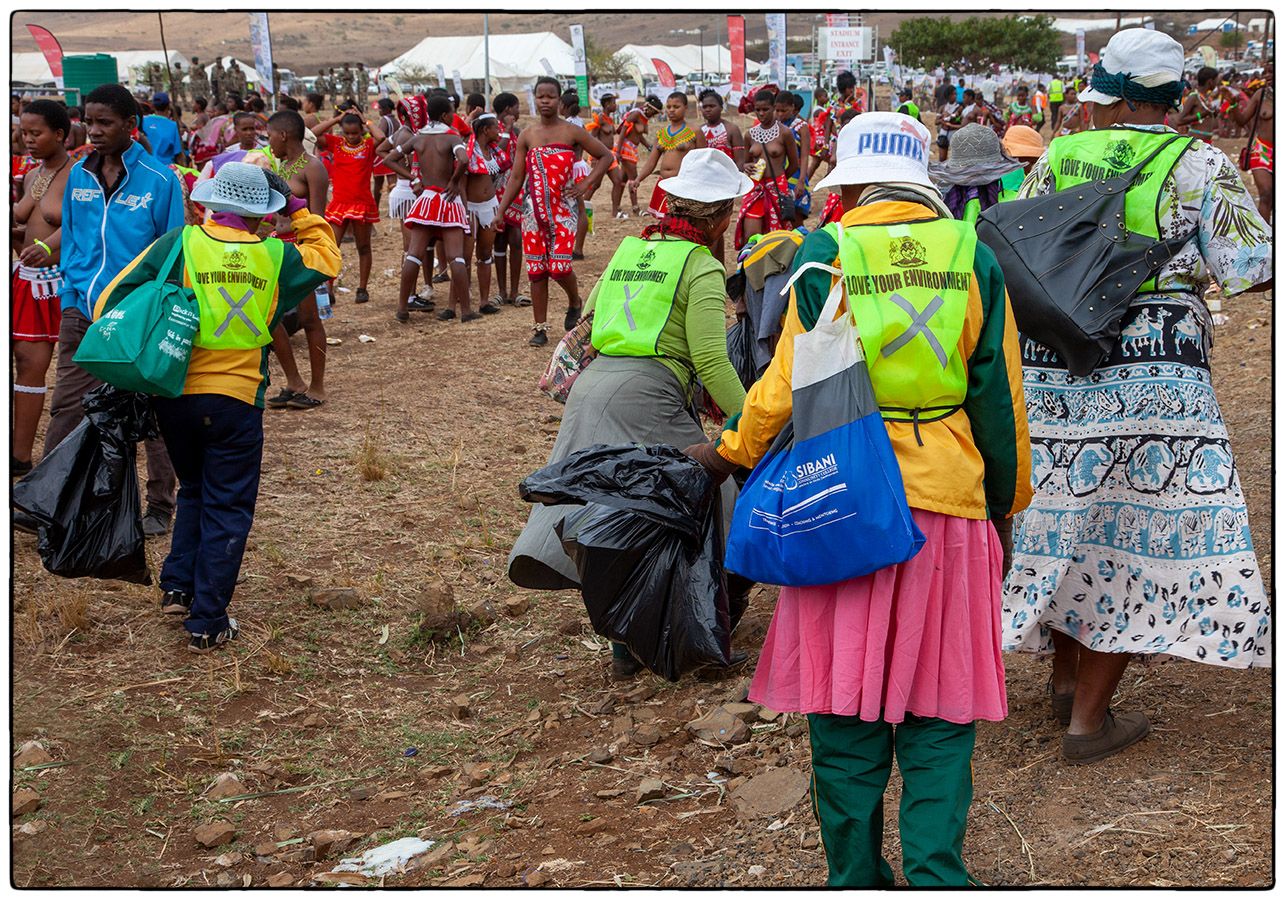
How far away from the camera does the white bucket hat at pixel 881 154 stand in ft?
9.26

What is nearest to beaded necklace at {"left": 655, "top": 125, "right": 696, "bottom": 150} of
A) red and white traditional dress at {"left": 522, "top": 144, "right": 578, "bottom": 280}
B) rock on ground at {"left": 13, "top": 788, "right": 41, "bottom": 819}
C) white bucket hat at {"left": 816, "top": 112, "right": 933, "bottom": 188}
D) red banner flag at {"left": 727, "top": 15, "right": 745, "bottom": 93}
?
red and white traditional dress at {"left": 522, "top": 144, "right": 578, "bottom": 280}

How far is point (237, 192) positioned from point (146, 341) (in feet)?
2.24

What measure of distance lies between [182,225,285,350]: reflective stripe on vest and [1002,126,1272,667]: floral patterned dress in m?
2.72

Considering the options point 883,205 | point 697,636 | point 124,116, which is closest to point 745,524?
point 883,205

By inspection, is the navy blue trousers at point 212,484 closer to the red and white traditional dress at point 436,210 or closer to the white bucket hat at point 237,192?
the white bucket hat at point 237,192

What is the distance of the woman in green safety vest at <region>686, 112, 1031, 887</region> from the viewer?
2.70m

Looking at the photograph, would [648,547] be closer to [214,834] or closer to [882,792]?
[882,792]

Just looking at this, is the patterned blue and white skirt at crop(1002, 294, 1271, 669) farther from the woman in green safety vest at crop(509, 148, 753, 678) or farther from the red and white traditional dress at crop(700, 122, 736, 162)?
the red and white traditional dress at crop(700, 122, 736, 162)

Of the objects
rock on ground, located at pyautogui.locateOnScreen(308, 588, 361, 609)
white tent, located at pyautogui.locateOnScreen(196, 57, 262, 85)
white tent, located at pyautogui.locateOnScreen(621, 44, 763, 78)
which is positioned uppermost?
white tent, located at pyautogui.locateOnScreen(621, 44, 763, 78)

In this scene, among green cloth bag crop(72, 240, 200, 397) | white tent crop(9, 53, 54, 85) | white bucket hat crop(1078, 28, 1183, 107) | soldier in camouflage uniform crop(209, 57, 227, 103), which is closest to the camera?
white bucket hat crop(1078, 28, 1183, 107)

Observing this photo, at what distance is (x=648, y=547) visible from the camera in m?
3.78

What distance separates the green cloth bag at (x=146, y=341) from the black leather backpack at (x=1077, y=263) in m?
2.75

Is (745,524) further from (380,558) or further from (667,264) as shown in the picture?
(380,558)

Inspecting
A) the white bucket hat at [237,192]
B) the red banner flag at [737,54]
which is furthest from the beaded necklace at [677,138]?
the red banner flag at [737,54]
